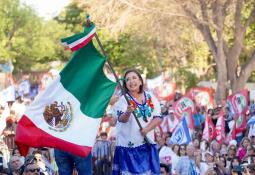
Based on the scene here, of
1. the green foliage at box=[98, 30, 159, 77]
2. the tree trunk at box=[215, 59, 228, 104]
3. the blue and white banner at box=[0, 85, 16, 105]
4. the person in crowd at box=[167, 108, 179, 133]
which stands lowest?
the person in crowd at box=[167, 108, 179, 133]

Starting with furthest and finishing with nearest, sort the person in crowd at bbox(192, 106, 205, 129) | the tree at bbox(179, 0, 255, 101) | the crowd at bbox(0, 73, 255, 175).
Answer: the tree at bbox(179, 0, 255, 101), the person in crowd at bbox(192, 106, 205, 129), the crowd at bbox(0, 73, 255, 175)

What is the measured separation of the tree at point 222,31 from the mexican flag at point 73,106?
2168 centimetres

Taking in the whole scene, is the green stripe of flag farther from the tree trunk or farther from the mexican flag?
the tree trunk

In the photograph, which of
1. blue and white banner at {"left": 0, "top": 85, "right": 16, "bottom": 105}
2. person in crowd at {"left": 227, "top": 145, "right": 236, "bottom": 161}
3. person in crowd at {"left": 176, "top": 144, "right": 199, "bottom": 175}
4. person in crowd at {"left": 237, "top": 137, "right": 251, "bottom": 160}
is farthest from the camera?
blue and white banner at {"left": 0, "top": 85, "right": 16, "bottom": 105}

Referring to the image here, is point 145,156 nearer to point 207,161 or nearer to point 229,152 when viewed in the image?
point 207,161

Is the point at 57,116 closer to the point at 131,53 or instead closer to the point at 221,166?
the point at 221,166

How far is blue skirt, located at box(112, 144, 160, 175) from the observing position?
31.1ft

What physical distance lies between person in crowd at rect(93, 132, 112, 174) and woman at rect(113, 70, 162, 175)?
476 centimetres

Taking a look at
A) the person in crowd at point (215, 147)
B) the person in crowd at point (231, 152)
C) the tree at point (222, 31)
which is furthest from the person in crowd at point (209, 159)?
the tree at point (222, 31)

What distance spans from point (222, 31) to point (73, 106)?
2337 cm

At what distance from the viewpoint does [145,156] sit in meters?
9.54

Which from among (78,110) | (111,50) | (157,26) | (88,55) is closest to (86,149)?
(78,110)

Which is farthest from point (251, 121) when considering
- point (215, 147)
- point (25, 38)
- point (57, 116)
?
point (25, 38)

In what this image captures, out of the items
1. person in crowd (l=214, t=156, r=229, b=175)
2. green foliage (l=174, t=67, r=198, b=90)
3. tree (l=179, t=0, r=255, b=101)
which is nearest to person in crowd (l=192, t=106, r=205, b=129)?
person in crowd (l=214, t=156, r=229, b=175)
